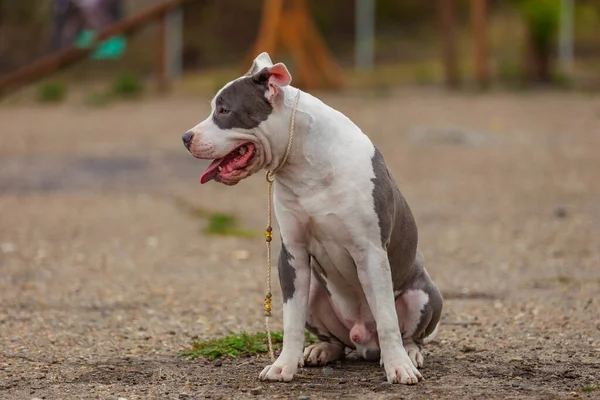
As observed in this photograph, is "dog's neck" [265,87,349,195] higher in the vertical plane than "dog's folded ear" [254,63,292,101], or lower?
lower

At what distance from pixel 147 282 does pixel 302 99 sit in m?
3.49

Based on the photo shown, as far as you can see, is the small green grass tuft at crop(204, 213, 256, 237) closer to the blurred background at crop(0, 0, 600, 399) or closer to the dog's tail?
the blurred background at crop(0, 0, 600, 399)

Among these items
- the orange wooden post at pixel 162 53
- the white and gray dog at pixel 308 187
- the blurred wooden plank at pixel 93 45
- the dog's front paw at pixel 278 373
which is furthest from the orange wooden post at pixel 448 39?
the dog's front paw at pixel 278 373

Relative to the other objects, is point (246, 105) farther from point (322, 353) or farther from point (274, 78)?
point (322, 353)

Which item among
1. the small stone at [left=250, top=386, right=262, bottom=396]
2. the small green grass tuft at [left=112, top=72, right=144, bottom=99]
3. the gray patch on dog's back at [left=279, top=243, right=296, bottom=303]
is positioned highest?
the small green grass tuft at [left=112, top=72, right=144, bottom=99]

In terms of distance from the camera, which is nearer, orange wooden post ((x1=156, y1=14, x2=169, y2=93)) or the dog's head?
the dog's head

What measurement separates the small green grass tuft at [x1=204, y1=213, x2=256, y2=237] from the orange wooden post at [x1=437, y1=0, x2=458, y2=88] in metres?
11.5

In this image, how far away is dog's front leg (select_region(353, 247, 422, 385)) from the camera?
513cm

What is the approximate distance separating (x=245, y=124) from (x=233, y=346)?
4.72 ft

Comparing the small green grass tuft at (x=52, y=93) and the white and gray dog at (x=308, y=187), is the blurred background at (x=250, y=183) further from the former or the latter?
the white and gray dog at (x=308, y=187)

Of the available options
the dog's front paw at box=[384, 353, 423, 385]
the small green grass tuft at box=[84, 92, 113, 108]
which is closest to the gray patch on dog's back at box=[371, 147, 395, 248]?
the dog's front paw at box=[384, 353, 423, 385]

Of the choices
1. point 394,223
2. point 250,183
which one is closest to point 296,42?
point 250,183

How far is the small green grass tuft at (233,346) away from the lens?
5.88m

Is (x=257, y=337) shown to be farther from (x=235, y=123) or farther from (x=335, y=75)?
(x=335, y=75)
